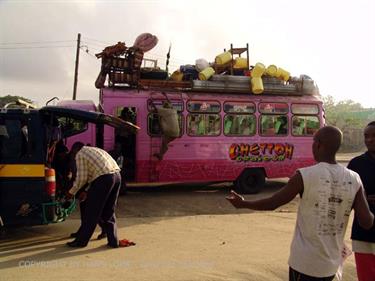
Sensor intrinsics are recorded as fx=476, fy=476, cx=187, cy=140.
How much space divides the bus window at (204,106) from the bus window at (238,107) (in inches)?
10.3

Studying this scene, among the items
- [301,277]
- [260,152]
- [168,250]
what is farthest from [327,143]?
[260,152]

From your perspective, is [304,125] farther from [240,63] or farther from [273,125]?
[240,63]

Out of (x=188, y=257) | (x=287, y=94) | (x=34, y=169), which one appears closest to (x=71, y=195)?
(x=34, y=169)

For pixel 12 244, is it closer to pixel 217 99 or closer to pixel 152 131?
pixel 152 131

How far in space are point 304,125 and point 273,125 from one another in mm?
977

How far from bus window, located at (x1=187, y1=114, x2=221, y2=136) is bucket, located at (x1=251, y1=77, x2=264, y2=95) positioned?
47.5 inches

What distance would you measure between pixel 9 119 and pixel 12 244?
177 cm

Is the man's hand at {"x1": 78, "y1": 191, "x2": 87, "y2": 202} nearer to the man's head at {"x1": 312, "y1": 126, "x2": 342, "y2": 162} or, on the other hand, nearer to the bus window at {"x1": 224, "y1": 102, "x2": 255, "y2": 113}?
the man's head at {"x1": 312, "y1": 126, "x2": 342, "y2": 162}

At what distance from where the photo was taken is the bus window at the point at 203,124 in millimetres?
12164

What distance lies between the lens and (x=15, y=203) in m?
A: 6.69

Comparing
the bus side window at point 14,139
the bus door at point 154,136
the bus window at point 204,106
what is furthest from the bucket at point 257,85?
the bus side window at point 14,139

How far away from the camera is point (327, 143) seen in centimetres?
321

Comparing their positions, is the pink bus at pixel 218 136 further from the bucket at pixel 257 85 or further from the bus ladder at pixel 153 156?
the bucket at pixel 257 85

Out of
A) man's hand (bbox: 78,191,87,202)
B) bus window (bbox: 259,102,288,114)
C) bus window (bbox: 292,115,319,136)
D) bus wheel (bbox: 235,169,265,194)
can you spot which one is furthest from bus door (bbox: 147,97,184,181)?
man's hand (bbox: 78,191,87,202)
